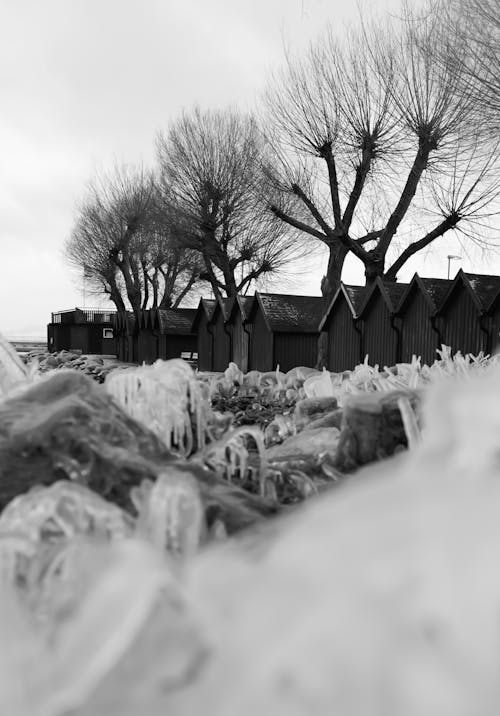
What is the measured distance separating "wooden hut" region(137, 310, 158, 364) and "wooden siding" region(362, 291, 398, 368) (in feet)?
60.3

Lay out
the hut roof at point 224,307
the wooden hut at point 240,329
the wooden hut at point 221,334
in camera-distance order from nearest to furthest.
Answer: the wooden hut at point 240,329
the hut roof at point 224,307
the wooden hut at point 221,334

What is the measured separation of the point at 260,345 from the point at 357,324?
16.7 ft

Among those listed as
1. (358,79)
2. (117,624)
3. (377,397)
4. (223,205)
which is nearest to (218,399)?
(377,397)

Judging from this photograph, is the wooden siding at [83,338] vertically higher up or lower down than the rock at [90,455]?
higher up

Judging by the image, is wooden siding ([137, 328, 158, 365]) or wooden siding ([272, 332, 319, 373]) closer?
wooden siding ([272, 332, 319, 373])

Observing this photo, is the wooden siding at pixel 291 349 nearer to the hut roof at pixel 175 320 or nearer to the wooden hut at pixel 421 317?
the wooden hut at pixel 421 317

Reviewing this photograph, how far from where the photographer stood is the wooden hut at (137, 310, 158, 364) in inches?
1321

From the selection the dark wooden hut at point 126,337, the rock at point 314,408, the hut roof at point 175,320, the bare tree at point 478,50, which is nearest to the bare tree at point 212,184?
the hut roof at point 175,320

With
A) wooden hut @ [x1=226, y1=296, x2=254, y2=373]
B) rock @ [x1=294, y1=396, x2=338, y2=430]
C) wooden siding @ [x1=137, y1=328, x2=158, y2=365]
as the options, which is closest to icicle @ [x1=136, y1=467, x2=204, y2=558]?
rock @ [x1=294, y1=396, x2=338, y2=430]

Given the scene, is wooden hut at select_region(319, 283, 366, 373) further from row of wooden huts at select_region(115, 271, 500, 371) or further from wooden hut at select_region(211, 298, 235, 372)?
wooden hut at select_region(211, 298, 235, 372)

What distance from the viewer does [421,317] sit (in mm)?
14305

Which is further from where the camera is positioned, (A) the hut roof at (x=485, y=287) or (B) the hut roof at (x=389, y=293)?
(B) the hut roof at (x=389, y=293)

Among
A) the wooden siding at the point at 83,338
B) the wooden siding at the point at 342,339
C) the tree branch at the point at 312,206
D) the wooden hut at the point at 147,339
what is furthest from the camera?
the wooden siding at the point at 83,338

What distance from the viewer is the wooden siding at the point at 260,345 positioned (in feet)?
65.5
